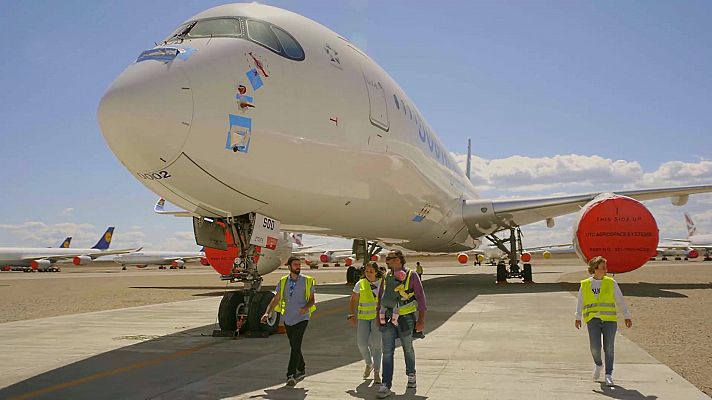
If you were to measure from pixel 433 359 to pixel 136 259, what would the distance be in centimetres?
6850

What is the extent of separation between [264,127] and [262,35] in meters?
1.41

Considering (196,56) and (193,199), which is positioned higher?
(196,56)

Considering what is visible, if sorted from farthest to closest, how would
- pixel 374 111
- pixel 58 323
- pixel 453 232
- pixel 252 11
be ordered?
pixel 453 232 → pixel 58 323 → pixel 374 111 → pixel 252 11

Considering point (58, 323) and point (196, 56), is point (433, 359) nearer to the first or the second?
point (196, 56)

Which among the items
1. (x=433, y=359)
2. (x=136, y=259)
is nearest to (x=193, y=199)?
(x=433, y=359)

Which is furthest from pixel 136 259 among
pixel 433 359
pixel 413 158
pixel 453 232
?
pixel 433 359

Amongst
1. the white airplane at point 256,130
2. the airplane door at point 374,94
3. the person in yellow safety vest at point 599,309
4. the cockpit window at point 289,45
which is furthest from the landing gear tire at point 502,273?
the person in yellow safety vest at point 599,309

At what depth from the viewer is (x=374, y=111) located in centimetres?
949

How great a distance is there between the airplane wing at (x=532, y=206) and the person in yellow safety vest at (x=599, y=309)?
11.4 metres

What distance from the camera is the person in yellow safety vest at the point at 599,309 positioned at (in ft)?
18.5

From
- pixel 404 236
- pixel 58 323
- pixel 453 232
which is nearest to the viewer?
pixel 58 323

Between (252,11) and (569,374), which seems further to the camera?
(252,11)

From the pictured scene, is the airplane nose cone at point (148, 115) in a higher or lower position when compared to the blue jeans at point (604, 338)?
higher

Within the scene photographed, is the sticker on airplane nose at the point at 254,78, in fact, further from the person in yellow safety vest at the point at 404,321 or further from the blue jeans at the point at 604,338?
the blue jeans at the point at 604,338
